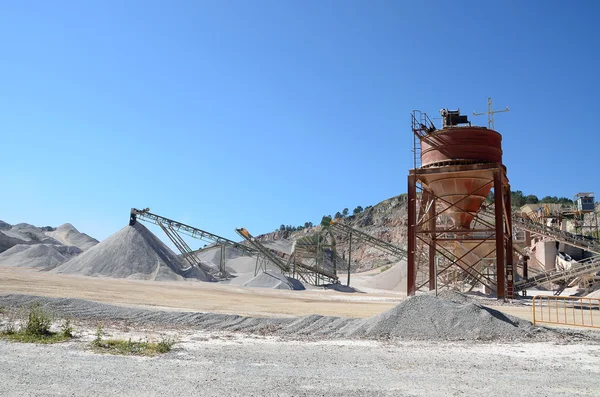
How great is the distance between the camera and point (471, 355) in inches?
342

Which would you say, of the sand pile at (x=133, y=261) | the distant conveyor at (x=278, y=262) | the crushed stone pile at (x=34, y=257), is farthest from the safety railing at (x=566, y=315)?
the crushed stone pile at (x=34, y=257)

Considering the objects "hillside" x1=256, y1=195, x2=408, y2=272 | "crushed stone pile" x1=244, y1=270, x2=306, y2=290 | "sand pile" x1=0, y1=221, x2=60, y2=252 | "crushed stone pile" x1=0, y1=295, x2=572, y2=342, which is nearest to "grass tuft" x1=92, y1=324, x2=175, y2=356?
"crushed stone pile" x1=0, y1=295, x2=572, y2=342

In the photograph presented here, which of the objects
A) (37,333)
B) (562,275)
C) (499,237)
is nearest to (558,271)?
(562,275)

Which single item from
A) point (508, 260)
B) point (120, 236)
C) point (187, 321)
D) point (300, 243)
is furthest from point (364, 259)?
point (187, 321)

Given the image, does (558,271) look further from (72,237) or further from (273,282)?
(72,237)

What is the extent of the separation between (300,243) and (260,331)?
34799 mm

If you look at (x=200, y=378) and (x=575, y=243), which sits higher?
(x=575, y=243)

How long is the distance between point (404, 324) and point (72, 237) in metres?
98.3

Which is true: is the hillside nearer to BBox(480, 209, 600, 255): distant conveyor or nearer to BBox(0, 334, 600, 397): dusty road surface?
BBox(480, 209, 600, 255): distant conveyor

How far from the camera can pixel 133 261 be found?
39312 mm

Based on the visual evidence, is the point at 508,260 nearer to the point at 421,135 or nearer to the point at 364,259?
A: the point at 421,135

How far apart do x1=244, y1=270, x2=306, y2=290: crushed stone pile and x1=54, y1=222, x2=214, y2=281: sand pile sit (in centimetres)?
656

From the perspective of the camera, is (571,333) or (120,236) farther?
(120,236)

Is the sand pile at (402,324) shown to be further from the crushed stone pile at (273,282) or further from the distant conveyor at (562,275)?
the crushed stone pile at (273,282)
